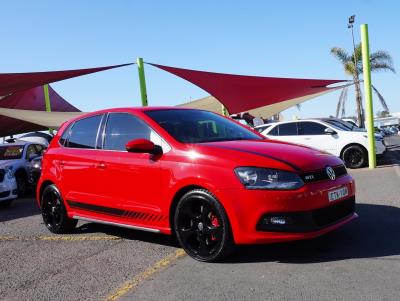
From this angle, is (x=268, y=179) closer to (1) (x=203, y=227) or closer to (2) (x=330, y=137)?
(1) (x=203, y=227)

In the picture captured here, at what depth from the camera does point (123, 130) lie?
18.0 ft

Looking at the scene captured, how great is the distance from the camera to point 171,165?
4730 mm

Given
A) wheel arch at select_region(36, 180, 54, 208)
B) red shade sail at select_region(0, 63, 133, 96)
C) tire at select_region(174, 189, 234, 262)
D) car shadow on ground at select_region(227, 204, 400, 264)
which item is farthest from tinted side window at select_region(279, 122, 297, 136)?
tire at select_region(174, 189, 234, 262)

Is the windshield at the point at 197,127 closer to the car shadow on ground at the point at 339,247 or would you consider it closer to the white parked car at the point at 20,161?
the car shadow on ground at the point at 339,247

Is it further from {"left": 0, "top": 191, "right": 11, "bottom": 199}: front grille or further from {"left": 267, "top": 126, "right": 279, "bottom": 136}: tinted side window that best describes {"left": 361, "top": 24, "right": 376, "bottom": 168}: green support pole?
{"left": 0, "top": 191, "right": 11, "bottom": 199}: front grille

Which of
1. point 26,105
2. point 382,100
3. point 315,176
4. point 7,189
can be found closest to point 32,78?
point 7,189

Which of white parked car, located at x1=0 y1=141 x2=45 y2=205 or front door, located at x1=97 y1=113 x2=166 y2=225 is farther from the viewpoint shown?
white parked car, located at x1=0 y1=141 x2=45 y2=205

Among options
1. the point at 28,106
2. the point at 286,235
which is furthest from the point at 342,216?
the point at 28,106

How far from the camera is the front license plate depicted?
14.5 feet

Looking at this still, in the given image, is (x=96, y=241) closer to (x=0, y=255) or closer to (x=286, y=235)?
(x=0, y=255)

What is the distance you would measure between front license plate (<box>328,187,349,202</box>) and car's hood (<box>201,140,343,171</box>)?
0.26 m

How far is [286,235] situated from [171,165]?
4.33 ft

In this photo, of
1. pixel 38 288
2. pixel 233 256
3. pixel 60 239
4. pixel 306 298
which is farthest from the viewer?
pixel 60 239

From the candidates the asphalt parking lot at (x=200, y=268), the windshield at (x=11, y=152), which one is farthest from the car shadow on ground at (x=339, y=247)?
the windshield at (x=11, y=152)
